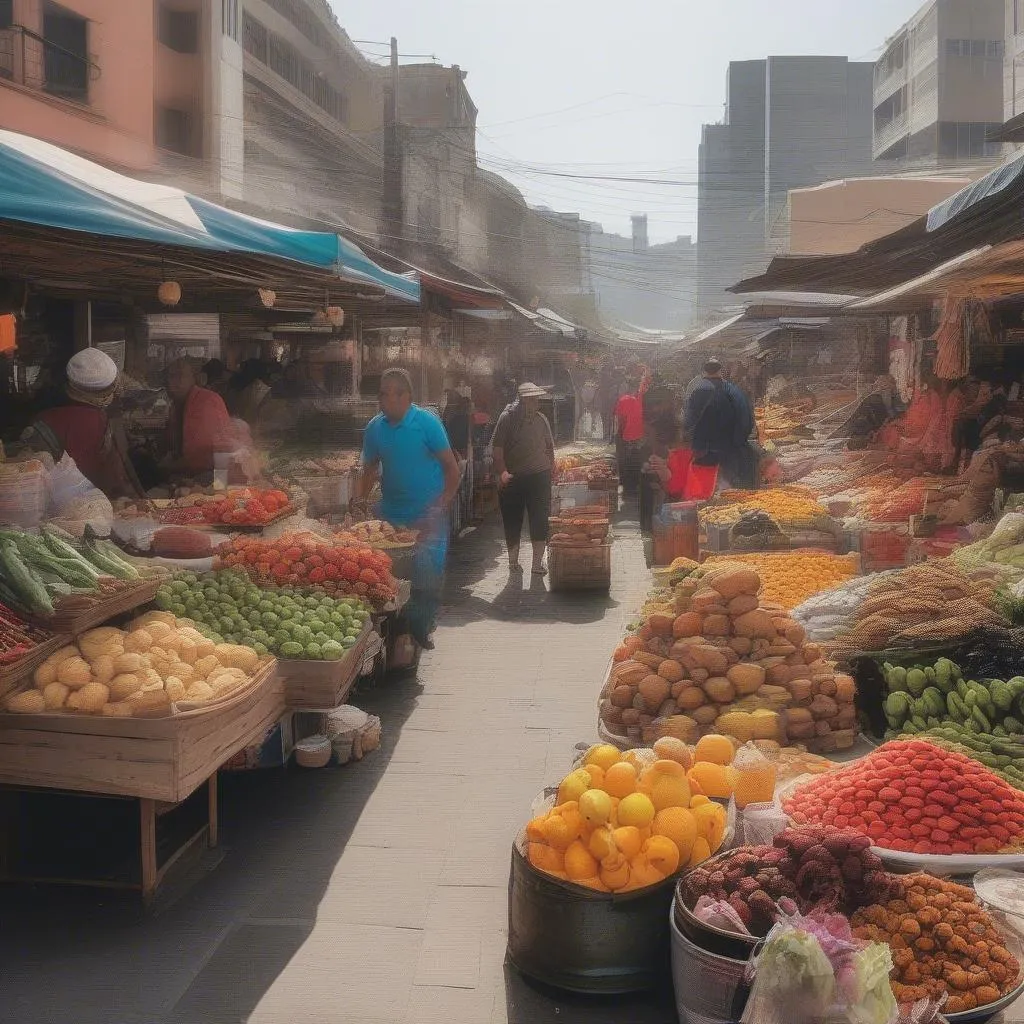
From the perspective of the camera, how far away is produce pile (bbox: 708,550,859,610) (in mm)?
7520

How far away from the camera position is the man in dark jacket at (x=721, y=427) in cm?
1194

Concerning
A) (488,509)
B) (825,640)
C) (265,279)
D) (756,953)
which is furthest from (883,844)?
(488,509)

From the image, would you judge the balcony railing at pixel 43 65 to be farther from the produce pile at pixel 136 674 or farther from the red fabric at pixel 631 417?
the produce pile at pixel 136 674

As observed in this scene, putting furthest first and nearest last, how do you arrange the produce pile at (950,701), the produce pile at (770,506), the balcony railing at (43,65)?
1. the balcony railing at (43,65)
2. the produce pile at (770,506)
3. the produce pile at (950,701)

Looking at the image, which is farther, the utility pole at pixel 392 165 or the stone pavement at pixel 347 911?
the utility pole at pixel 392 165

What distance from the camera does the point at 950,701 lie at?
5309 mm

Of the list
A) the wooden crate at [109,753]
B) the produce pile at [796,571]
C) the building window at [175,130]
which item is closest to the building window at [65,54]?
the building window at [175,130]

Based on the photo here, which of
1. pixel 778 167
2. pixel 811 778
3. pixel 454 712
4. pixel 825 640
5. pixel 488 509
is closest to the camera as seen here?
pixel 811 778

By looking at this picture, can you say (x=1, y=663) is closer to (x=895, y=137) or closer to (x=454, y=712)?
(x=454, y=712)

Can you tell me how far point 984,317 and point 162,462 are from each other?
7.82 meters

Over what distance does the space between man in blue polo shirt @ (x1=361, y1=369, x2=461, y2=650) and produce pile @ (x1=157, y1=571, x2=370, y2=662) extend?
1.72 metres

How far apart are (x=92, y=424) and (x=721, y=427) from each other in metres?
6.59

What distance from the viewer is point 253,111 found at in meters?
31.6

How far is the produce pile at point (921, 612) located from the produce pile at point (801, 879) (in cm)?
243
